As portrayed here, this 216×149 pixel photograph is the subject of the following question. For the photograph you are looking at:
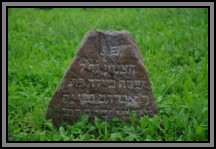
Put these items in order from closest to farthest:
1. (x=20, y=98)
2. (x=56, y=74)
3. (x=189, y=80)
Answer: (x=20, y=98) → (x=189, y=80) → (x=56, y=74)

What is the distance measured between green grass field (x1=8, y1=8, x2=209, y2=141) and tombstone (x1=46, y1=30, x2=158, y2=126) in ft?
0.40

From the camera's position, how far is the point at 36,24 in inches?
352

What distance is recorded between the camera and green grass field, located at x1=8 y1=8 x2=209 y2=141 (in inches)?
160

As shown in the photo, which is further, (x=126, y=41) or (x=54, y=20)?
(x=54, y=20)

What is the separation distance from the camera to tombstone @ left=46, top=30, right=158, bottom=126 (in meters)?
4.10

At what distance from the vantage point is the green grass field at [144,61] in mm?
4059

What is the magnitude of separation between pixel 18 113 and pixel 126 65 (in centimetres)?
136

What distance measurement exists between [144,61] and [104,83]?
2.00 meters

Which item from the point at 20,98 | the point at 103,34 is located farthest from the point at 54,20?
the point at 103,34

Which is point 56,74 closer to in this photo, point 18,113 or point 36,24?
point 18,113

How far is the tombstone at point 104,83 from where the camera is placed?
161 inches

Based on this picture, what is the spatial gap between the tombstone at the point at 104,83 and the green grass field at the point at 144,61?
0.12 meters

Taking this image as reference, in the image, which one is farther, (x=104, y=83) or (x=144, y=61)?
(x=144, y=61)

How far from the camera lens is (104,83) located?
4.18 m
